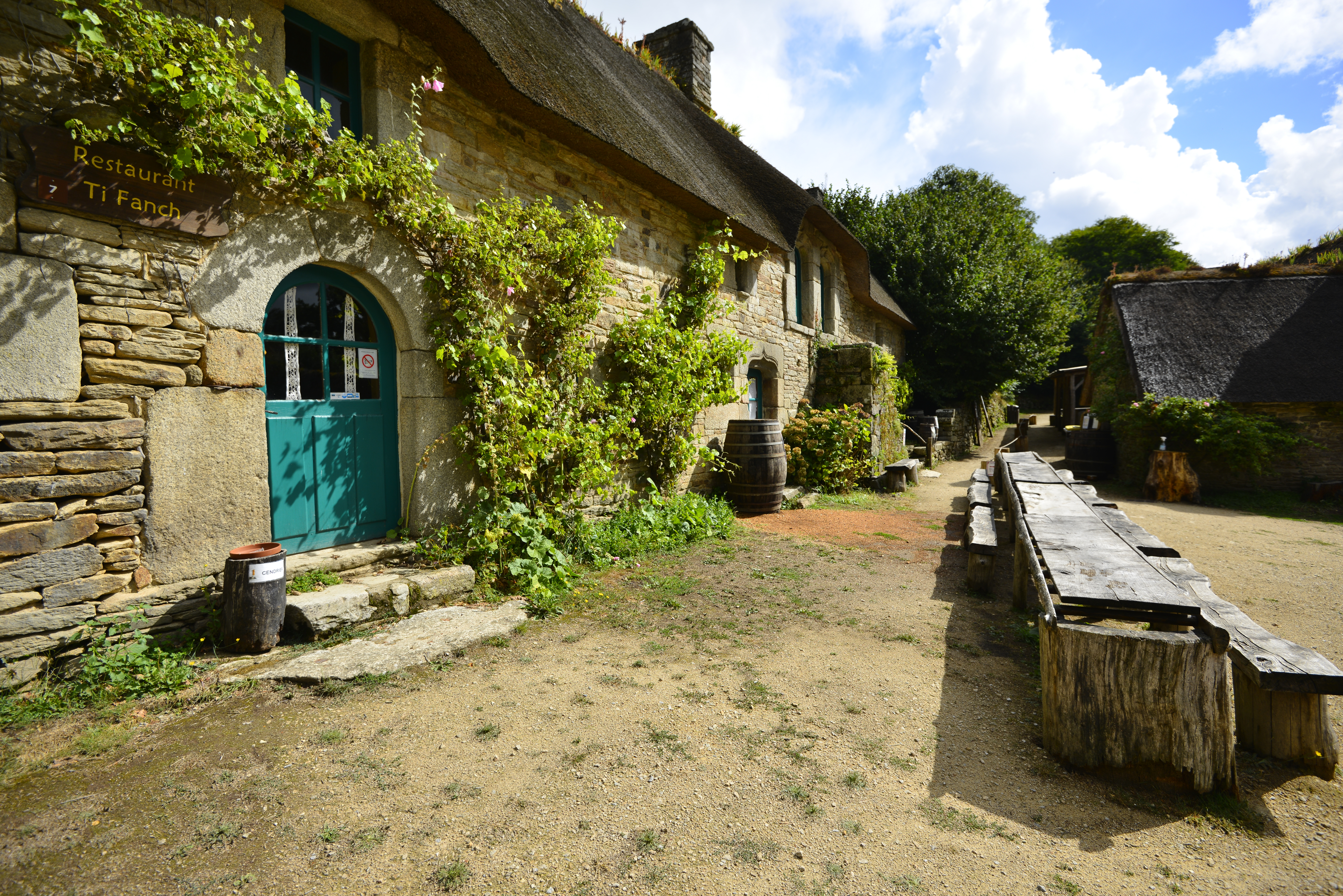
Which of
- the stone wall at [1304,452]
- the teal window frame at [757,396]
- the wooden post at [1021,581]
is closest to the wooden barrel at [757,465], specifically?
the teal window frame at [757,396]

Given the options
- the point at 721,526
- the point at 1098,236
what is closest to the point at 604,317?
the point at 721,526

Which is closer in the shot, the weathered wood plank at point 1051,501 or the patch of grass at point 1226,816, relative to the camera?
the patch of grass at point 1226,816

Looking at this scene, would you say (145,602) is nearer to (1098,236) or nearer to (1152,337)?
(1152,337)

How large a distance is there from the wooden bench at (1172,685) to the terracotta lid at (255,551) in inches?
144

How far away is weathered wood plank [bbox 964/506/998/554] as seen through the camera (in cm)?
439

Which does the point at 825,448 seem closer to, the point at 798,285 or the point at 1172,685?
the point at 798,285

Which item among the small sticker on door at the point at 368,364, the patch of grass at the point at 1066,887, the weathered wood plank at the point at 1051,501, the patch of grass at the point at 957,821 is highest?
the small sticker on door at the point at 368,364

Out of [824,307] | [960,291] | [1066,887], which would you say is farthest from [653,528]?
[960,291]

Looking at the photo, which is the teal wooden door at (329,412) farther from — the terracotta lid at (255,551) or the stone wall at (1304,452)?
the stone wall at (1304,452)

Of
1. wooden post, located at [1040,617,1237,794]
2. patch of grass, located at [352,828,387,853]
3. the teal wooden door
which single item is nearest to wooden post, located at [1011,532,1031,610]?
wooden post, located at [1040,617,1237,794]

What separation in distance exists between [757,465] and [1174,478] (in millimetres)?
6793

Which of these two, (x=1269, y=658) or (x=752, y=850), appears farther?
(x=1269, y=658)

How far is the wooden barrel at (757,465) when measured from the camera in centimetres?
709

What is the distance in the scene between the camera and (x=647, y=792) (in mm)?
2148
